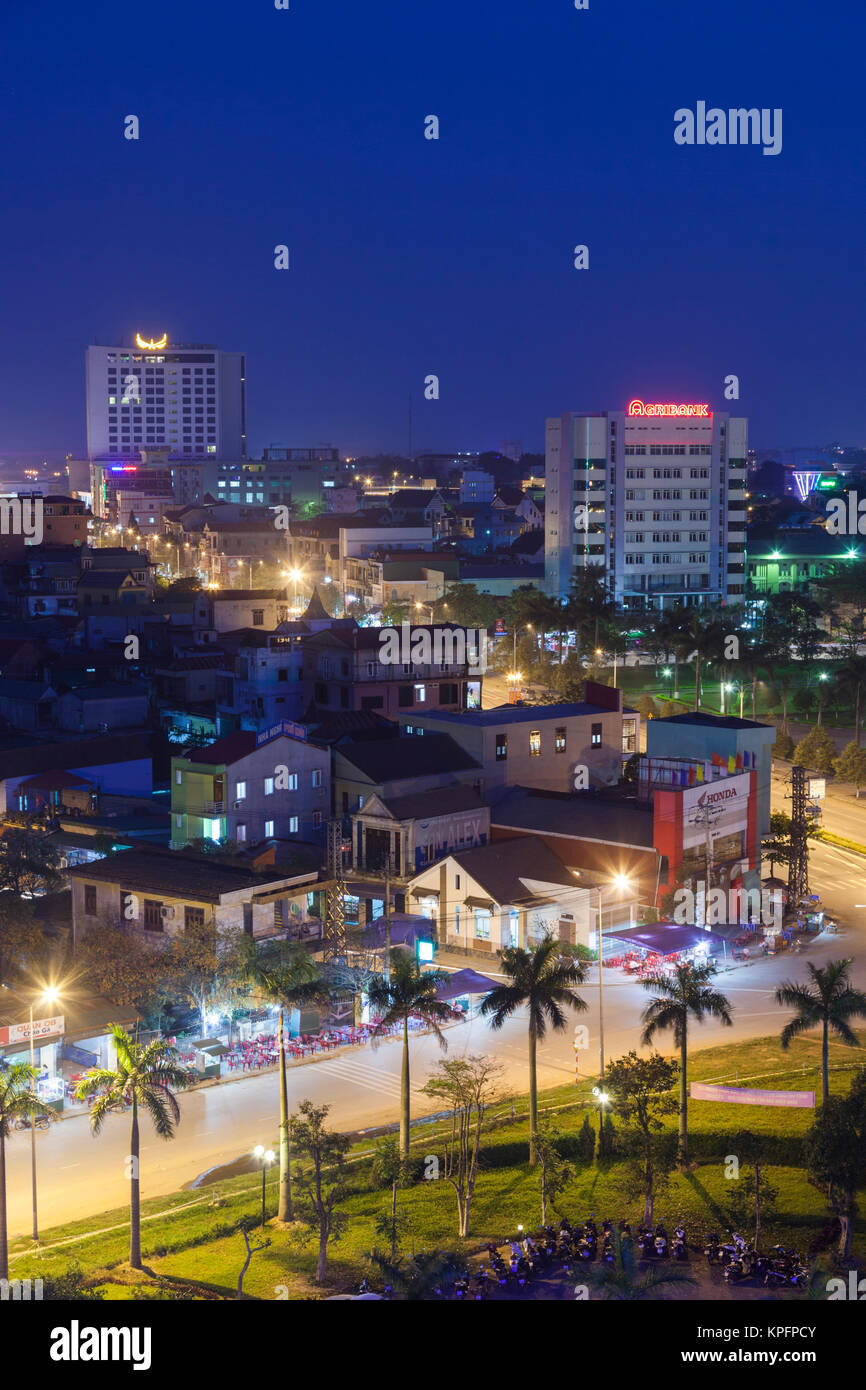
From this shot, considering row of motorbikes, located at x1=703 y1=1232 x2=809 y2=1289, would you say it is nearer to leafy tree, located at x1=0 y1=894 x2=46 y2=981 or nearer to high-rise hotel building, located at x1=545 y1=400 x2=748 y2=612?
leafy tree, located at x1=0 y1=894 x2=46 y2=981

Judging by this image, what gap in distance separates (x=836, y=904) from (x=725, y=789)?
3262mm

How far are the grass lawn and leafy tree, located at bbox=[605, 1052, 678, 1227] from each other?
0.42m

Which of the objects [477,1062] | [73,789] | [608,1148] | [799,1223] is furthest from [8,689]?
[799,1223]

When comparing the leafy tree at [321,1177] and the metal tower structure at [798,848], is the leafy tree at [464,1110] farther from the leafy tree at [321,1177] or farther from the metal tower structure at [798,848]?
the metal tower structure at [798,848]

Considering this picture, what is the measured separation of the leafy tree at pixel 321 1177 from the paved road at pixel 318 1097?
5.29ft

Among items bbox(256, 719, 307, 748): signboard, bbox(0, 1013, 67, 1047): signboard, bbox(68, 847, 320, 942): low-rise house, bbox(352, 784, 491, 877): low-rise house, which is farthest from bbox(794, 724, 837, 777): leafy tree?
bbox(0, 1013, 67, 1047): signboard

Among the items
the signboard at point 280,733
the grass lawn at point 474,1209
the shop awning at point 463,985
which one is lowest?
the grass lawn at point 474,1209

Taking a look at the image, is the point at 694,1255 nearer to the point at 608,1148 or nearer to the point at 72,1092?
the point at 608,1148

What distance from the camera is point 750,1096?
1992cm

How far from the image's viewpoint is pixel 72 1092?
68.4ft

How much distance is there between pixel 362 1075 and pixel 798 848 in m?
11.2

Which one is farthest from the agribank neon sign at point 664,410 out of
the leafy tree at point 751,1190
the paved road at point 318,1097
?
the leafy tree at point 751,1190

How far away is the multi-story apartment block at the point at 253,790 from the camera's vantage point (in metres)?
30.2
